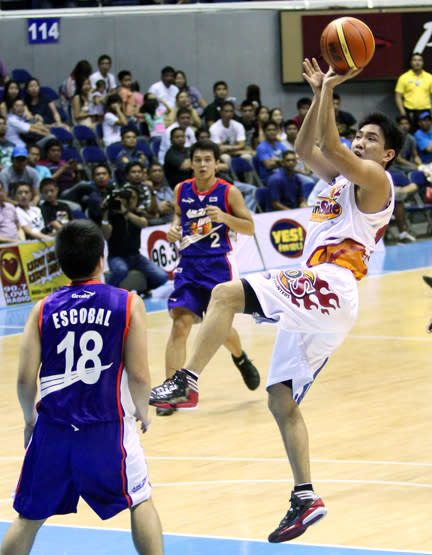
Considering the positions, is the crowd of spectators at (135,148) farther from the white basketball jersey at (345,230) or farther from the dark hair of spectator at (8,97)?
the white basketball jersey at (345,230)

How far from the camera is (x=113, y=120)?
15.8 meters

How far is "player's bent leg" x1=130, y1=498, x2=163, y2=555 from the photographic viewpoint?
357 cm

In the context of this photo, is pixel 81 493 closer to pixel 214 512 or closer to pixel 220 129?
pixel 214 512

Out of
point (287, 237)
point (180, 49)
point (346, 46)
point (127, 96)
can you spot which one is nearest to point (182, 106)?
point (127, 96)

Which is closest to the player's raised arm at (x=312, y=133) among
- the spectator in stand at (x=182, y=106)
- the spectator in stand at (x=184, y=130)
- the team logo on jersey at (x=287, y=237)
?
the team logo on jersey at (x=287, y=237)

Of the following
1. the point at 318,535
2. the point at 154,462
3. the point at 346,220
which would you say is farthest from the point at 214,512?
the point at 346,220

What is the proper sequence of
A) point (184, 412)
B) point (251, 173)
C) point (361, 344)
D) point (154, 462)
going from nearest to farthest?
1. point (154, 462)
2. point (184, 412)
3. point (361, 344)
4. point (251, 173)

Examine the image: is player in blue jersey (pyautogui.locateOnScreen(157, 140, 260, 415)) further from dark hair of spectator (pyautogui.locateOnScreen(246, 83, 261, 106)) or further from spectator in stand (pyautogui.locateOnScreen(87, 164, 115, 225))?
dark hair of spectator (pyautogui.locateOnScreen(246, 83, 261, 106))

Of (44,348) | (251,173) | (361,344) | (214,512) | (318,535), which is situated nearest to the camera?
(44,348)

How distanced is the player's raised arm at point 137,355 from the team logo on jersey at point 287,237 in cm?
1123

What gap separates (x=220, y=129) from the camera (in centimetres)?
1655

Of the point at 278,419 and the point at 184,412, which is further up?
the point at 278,419

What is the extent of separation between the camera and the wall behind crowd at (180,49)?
1769 centimetres

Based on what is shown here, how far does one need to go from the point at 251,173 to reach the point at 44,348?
13.1 metres
